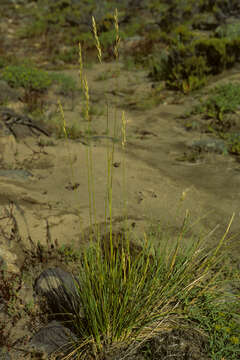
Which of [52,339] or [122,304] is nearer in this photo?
[122,304]

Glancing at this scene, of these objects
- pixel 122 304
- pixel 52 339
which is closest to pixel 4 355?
pixel 52 339

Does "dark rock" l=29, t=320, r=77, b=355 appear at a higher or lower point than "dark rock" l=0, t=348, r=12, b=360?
higher

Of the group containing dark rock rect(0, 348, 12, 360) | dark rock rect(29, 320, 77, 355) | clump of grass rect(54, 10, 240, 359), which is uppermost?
clump of grass rect(54, 10, 240, 359)

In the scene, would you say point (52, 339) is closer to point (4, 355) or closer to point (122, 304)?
point (4, 355)

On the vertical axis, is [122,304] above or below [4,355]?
above

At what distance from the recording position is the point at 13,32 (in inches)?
612

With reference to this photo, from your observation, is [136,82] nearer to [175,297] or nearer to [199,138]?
[199,138]

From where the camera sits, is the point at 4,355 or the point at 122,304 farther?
the point at 4,355

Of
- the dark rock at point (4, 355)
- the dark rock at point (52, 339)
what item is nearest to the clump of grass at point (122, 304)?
the dark rock at point (52, 339)

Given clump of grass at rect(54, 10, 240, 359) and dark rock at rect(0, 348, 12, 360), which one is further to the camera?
dark rock at rect(0, 348, 12, 360)

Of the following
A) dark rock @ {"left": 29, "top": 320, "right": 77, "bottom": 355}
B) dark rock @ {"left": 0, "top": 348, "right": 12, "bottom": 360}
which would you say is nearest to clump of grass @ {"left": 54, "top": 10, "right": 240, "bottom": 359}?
dark rock @ {"left": 29, "top": 320, "right": 77, "bottom": 355}

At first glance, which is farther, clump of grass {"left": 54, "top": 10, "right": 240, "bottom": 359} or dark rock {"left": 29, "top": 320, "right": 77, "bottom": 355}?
dark rock {"left": 29, "top": 320, "right": 77, "bottom": 355}

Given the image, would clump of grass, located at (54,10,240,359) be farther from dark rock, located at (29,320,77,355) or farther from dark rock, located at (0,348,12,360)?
dark rock, located at (0,348,12,360)

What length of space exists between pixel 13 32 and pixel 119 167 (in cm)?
1399
